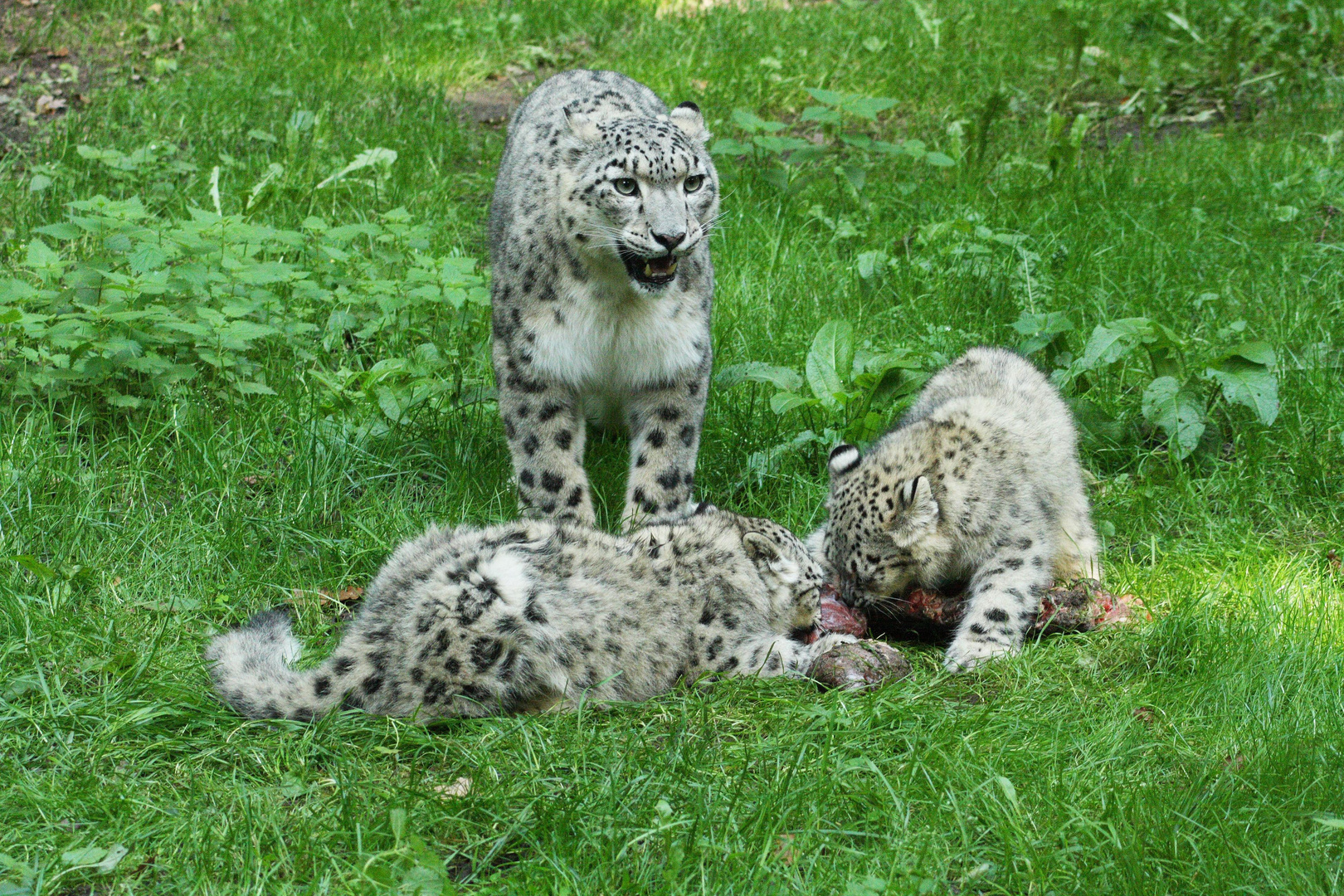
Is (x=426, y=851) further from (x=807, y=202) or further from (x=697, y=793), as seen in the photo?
(x=807, y=202)

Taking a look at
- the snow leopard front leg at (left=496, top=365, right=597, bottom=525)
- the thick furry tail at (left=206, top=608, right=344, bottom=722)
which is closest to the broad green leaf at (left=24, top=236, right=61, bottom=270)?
the snow leopard front leg at (left=496, top=365, right=597, bottom=525)

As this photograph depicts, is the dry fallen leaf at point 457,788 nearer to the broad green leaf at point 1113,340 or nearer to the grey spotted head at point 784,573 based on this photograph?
the grey spotted head at point 784,573

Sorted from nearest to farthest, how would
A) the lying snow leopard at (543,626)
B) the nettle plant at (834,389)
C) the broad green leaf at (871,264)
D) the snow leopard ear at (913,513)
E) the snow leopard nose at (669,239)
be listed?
1. the lying snow leopard at (543,626)
2. the snow leopard ear at (913,513)
3. the snow leopard nose at (669,239)
4. the nettle plant at (834,389)
5. the broad green leaf at (871,264)

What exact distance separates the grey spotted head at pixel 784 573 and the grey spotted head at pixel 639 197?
4.07 ft

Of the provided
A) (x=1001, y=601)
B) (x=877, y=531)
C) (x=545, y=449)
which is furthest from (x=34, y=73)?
(x=1001, y=601)

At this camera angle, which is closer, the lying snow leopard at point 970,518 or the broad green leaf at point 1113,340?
the lying snow leopard at point 970,518

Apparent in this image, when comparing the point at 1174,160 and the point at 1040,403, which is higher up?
the point at 1174,160

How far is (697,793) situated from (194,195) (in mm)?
6748

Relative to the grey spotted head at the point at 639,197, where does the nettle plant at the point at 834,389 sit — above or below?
below

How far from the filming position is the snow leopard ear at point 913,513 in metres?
5.45

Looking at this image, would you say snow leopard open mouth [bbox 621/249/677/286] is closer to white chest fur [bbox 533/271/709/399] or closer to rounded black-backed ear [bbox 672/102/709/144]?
white chest fur [bbox 533/271/709/399]

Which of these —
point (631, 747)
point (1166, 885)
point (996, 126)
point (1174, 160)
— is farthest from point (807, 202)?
point (1166, 885)

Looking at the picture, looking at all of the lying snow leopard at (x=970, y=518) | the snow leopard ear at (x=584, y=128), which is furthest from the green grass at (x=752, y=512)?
the snow leopard ear at (x=584, y=128)

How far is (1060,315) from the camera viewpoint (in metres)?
7.21
